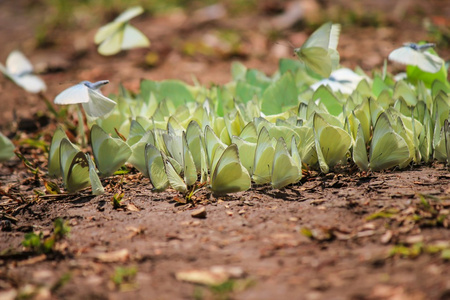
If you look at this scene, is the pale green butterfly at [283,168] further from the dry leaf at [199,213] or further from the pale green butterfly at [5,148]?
the pale green butterfly at [5,148]

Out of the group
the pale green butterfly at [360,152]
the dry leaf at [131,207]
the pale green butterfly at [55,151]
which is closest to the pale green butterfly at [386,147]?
the pale green butterfly at [360,152]

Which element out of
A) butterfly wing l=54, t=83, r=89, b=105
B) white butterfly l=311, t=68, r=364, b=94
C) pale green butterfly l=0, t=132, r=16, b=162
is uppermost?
butterfly wing l=54, t=83, r=89, b=105

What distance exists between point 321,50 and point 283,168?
2.27 ft

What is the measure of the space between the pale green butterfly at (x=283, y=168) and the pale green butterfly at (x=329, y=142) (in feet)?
0.49

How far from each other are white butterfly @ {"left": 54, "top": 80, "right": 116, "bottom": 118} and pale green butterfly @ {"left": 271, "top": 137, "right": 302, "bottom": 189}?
2.26ft

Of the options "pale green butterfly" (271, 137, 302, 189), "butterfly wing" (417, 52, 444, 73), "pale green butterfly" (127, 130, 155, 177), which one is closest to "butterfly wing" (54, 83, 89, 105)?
"pale green butterfly" (127, 130, 155, 177)

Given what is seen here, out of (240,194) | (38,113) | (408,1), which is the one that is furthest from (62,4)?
(240,194)

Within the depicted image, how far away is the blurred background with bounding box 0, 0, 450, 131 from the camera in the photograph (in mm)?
3676

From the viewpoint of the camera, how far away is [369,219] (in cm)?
150

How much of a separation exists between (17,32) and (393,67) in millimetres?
3705

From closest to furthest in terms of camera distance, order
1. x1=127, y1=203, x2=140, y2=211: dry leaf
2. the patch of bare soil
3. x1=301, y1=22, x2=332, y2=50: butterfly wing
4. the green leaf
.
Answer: the patch of bare soil, x1=127, y1=203, x2=140, y2=211: dry leaf, x1=301, y1=22, x2=332, y2=50: butterfly wing, the green leaf

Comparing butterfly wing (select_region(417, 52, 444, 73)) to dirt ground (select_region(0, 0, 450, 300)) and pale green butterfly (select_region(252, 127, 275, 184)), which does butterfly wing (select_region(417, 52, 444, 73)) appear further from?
pale green butterfly (select_region(252, 127, 275, 184))

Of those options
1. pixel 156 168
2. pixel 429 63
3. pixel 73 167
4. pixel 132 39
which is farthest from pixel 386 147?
pixel 132 39

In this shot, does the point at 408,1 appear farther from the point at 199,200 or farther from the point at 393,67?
the point at 199,200
